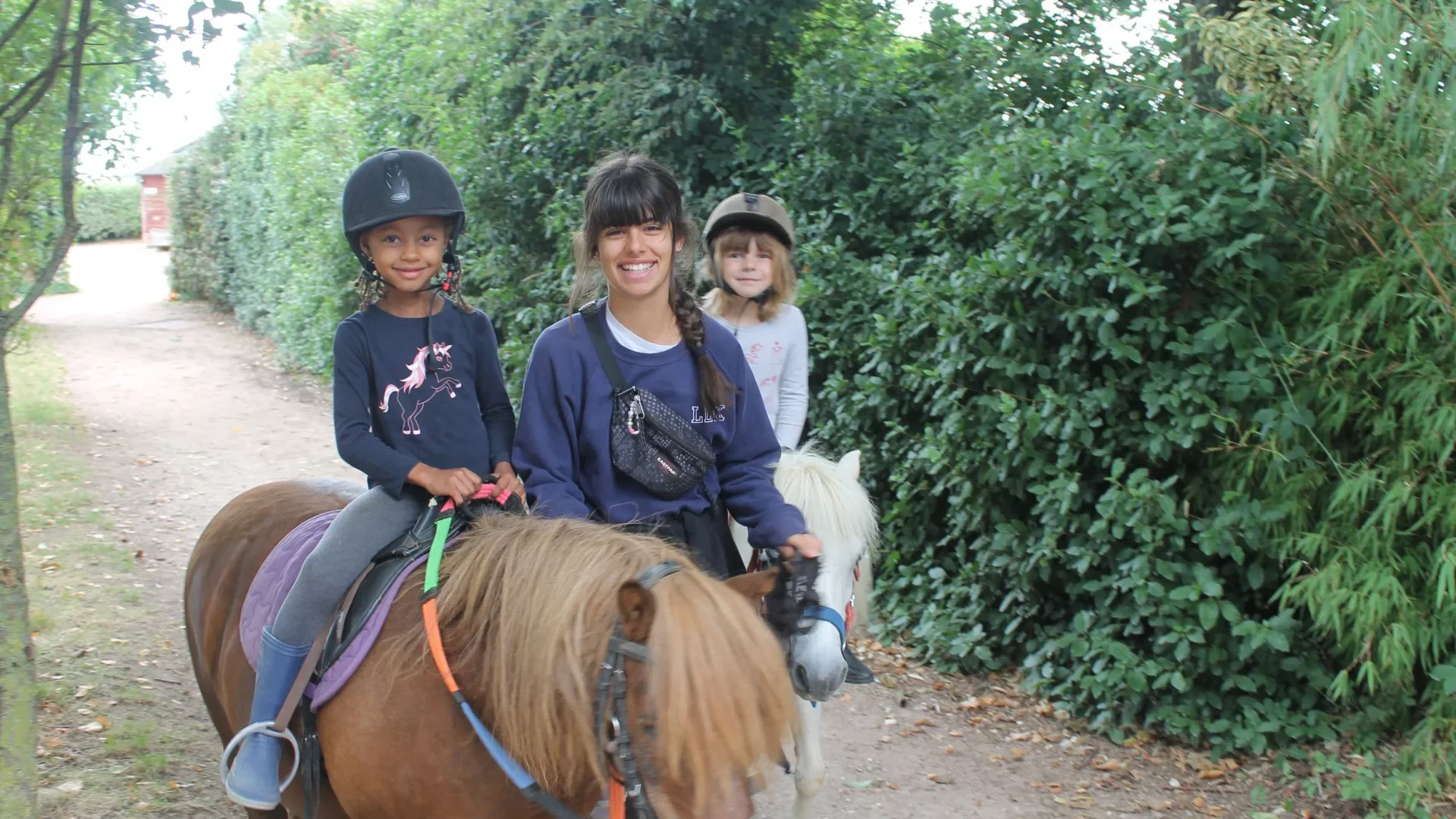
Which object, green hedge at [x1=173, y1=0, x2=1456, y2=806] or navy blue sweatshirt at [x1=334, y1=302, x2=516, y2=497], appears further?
green hedge at [x1=173, y1=0, x2=1456, y2=806]

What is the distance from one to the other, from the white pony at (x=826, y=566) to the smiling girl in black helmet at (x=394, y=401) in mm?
964

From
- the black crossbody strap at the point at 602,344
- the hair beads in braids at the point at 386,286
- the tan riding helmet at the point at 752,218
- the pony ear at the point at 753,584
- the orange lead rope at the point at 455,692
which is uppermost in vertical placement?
the tan riding helmet at the point at 752,218

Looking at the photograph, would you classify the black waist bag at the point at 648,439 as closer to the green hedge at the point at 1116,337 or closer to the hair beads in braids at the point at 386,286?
the hair beads in braids at the point at 386,286

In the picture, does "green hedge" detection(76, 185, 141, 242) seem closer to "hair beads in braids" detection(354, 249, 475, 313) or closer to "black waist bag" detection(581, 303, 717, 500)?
"hair beads in braids" detection(354, 249, 475, 313)

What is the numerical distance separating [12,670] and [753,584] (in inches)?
98.9

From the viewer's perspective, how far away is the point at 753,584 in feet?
7.17

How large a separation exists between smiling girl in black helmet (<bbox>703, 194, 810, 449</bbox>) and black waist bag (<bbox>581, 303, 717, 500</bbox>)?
67.5 inches

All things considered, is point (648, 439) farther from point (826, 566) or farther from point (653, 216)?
point (826, 566)

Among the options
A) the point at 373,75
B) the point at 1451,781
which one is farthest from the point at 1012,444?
the point at 373,75

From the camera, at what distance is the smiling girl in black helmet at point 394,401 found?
104 inches

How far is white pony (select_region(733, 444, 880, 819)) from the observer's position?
3127 millimetres

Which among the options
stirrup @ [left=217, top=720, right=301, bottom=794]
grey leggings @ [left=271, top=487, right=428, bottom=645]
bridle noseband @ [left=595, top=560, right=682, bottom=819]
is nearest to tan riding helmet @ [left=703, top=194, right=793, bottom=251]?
grey leggings @ [left=271, top=487, right=428, bottom=645]

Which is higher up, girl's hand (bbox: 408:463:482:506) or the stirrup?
girl's hand (bbox: 408:463:482:506)

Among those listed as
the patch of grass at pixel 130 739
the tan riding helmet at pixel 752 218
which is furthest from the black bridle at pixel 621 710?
the patch of grass at pixel 130 739
